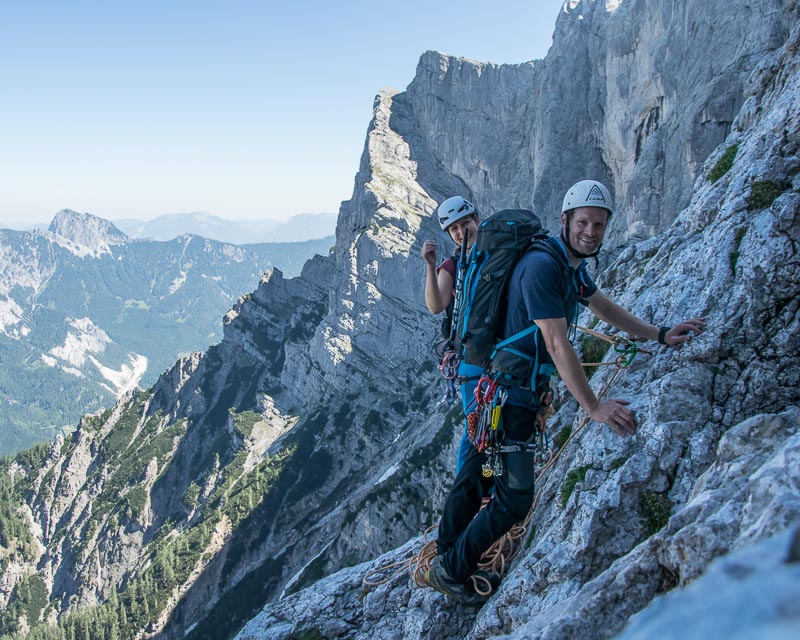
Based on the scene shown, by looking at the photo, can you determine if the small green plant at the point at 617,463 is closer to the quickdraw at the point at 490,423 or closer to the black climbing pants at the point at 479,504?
the black climbing pants at the point at 479,504

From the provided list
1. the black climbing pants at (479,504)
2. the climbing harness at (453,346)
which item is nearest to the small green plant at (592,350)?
the climbing harness at (453,346)

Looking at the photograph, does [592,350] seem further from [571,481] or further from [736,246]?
[571,481]

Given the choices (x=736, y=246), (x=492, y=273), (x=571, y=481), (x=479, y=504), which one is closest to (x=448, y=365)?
(x=479, y=504)

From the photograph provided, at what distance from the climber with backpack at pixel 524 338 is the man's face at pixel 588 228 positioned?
1 centimetres

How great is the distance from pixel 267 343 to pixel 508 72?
95860 mm

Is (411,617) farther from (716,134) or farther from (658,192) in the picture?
(658,192)

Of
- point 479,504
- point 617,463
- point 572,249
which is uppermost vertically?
point 572,249

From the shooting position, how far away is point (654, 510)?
6.15 m

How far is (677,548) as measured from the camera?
394cm

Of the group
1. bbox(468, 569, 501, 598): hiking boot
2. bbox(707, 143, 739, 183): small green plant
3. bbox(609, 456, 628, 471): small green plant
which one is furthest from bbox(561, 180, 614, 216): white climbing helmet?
bbox(707, 143, 739, 183): small green plant

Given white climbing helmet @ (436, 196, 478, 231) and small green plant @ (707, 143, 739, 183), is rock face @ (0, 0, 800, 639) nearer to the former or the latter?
small green plant @ (707, 143, 739, 183)

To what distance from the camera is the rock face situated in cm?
620

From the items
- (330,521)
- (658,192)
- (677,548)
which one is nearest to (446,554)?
(677,548)

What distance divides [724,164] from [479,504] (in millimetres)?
8712
